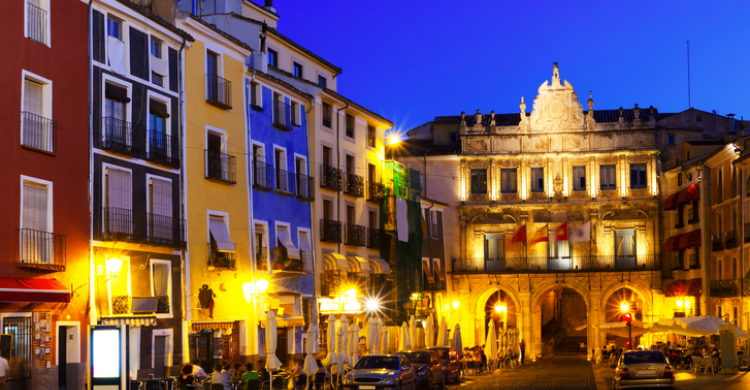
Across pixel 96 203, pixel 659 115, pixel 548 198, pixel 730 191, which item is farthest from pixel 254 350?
pixel 659 115

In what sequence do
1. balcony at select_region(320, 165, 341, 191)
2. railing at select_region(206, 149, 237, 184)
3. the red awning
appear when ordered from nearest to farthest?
the red awning, railing at select_region(206, 149, 237, 184), balcony at select_region(320, 165, 341, 191)

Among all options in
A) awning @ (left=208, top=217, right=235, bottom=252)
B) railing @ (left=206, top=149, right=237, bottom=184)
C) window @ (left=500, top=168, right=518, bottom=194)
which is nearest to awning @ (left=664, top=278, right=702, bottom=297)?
window @ (left=500, top=168, right=518, bottom=194)

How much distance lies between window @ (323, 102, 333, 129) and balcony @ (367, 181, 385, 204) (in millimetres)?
5019

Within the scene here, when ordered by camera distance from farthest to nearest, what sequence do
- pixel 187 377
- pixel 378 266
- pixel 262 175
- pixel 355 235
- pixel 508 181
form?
pixel 508 181 → pixel 378 266 → pixel 355 235 → pixel 262 175 → pixel 187 377

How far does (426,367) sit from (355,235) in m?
12.0

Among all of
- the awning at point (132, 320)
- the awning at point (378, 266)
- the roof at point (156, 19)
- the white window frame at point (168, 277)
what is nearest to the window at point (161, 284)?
the white window frame at point (168, 277)

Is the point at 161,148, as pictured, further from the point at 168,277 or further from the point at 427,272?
the point at 427,272

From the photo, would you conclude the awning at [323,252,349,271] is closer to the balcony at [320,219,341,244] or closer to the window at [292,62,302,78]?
the balcony at [320,219,341,244]

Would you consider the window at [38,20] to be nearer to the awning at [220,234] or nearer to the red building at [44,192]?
the red building at [44,192]

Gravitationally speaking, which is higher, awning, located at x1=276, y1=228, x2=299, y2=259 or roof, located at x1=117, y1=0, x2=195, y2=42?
roof, located at x1=117, y1=0, x2=195, y2=42

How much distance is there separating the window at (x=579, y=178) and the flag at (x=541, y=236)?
336 cm

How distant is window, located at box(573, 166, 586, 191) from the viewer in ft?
211

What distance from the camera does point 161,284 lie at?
1187 inches

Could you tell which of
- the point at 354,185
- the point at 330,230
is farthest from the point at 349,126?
the point at 330,230
